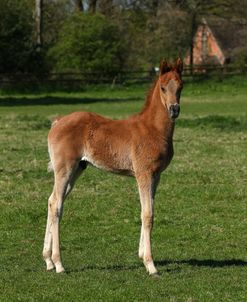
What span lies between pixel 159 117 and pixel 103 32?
6013 cm

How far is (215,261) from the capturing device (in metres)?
11.8

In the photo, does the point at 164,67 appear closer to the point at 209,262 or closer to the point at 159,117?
the point at 159,117

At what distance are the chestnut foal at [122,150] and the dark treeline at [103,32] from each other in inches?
1769

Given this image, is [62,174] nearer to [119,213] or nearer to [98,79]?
[119,213]

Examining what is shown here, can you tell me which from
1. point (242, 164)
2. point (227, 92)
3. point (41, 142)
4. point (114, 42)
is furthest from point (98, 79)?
point (242, 164)

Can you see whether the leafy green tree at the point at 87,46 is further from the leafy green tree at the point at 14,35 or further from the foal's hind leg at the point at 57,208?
the foal's hind leg at the point at 57,208

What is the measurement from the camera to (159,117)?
10805mm

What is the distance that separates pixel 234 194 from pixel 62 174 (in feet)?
24.9

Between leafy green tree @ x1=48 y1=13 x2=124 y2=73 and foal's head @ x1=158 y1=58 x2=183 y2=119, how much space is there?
58.0 meters

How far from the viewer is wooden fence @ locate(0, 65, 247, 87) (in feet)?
199

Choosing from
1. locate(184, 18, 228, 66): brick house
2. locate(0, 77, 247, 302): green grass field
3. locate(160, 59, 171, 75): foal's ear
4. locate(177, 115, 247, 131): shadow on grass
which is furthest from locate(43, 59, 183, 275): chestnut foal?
locate(184, 18, 228, 66): brick house

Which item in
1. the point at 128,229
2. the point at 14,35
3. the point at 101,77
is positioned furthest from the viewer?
the point at 101,77

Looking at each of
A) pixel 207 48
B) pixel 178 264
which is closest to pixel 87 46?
pixel 207 48

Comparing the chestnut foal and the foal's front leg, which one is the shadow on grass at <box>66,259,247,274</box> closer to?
the chestnut foal
